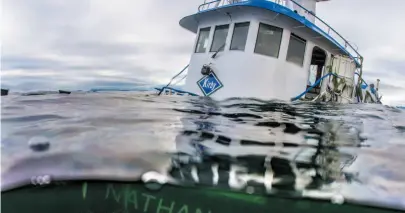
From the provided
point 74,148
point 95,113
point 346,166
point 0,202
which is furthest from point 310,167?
point 0,202

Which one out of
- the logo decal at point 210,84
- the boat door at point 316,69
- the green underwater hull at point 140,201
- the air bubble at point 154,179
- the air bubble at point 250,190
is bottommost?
the green underwater hull at point 140,201

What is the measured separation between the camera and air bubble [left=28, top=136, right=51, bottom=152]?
416 centimetres

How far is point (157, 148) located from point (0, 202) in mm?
1817

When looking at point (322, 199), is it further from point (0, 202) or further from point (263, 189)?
point (0, 202)

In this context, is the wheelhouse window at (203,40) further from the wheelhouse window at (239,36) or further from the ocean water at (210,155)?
the ocean water at (210,155)

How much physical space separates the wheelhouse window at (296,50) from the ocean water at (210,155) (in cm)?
632

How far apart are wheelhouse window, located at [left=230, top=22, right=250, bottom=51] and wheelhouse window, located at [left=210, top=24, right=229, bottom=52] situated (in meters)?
0.31

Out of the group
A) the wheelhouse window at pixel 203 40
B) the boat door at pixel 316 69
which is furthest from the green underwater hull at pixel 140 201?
the boat door at pixel 316 69

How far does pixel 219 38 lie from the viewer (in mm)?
11156

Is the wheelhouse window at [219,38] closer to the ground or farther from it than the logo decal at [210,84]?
farther from it

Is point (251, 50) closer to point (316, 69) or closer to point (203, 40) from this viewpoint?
point (203, 40)

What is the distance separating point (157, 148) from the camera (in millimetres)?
4098

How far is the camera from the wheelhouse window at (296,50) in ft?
36.7

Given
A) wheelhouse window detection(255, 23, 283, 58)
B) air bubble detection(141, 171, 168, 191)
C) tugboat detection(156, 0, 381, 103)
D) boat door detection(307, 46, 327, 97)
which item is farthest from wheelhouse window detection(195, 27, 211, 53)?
air bubble detection(141, 171, 168, 191)
